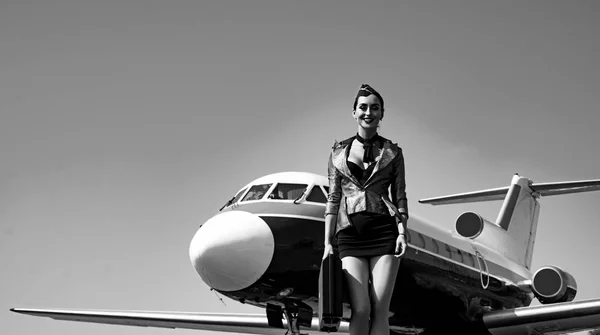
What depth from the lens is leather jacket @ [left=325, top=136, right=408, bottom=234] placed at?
446cm

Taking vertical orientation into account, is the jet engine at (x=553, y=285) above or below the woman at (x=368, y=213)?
below

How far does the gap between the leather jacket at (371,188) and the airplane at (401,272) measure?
3.51ft

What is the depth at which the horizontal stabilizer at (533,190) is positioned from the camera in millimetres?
22406

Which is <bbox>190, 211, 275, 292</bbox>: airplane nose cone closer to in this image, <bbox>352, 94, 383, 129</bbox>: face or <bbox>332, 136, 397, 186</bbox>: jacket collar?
<bbox>332, 136, 397, 186</bbox>: jacket collar

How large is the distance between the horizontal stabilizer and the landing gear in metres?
15.4

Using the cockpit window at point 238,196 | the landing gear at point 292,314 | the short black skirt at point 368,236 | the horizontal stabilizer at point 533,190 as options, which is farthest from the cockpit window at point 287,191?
the horizontal stabilizer at point 533,190

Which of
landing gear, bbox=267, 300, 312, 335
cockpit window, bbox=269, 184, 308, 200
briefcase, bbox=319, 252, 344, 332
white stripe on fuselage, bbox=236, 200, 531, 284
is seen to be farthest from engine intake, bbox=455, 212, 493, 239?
briefcase, bbox=319, 252, 344, 332

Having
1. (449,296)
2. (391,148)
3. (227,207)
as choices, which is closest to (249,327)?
(449,296)

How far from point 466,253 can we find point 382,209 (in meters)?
11.5

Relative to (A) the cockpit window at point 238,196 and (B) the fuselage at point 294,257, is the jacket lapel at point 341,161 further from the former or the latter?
(A) the cockpit window at point 238,196

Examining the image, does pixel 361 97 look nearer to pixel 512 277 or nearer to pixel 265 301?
pixel 265 301

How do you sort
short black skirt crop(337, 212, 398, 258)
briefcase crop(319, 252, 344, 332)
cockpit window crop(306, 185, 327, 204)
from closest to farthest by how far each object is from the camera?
briefcase crop(319, 252, 344, 332) < short black skirt crop(337, 212, 398, 258) < cockpit window crop(306, 185, 327, 204)

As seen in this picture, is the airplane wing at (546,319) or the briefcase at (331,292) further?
the airplane wing at (546,319)

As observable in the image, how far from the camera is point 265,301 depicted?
9.37m
